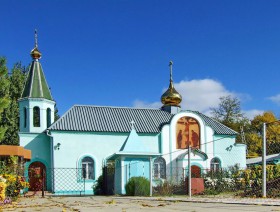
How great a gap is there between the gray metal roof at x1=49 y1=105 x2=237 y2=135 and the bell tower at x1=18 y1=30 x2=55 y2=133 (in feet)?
4.58

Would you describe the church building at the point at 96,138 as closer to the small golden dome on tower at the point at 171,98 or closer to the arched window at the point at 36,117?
the arched window at the point at 36,117

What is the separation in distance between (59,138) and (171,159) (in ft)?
23.4

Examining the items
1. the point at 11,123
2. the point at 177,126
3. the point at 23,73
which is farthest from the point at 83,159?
the point at 23,73

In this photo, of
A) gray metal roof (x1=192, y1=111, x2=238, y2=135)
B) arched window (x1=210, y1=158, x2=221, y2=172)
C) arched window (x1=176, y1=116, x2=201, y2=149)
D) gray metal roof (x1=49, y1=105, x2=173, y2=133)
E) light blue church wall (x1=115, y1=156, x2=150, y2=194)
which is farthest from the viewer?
gray metal roof (x1=192, y1=111, x2=238, y2=135)

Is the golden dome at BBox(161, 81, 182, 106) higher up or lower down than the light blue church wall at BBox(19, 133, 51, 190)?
higher up

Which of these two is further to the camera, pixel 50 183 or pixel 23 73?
pixel 23 73

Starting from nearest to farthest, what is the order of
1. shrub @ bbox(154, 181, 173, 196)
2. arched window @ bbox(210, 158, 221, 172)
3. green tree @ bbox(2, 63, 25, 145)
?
shrub @ bbox(154, 181, 173, 196) → arched window @ bbox(210, 158, 221, 172) → green tree @ bbox(2, 63, 25, 145)

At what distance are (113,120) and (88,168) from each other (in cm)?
357

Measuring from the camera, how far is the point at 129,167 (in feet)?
68.7

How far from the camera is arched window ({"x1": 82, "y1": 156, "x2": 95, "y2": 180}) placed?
27350mm

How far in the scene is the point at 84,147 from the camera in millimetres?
27422

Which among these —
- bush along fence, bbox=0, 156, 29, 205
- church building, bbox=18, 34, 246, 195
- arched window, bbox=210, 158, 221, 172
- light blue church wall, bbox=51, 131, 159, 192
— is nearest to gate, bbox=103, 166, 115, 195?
church building, bbox=18, 34, 246, 195

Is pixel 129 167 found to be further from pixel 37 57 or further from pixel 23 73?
pixel 23 73

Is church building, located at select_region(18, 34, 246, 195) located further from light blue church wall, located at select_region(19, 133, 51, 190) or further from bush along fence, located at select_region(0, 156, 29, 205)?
bush along fence, located at select_region(0, 156, 29, 205)
